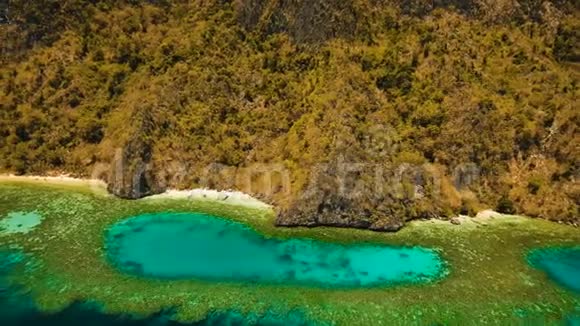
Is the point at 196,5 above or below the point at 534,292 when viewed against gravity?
above

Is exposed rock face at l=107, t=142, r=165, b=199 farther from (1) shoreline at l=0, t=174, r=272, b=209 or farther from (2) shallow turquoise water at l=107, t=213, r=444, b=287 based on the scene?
(2) shallow turquoise water at l=107, t=213, r=444, b=287

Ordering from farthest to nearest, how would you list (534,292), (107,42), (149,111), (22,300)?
1. (107,42)
2. (149,111)
3. (534,292)
4. (22,300)

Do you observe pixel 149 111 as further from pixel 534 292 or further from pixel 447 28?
pixel 534 292

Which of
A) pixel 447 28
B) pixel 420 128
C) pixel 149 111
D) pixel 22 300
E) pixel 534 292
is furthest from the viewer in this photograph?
pixel 447 28

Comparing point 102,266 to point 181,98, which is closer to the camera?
point 102,266

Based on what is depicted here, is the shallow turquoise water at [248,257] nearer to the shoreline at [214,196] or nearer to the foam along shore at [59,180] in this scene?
the shoreline at [214,196]

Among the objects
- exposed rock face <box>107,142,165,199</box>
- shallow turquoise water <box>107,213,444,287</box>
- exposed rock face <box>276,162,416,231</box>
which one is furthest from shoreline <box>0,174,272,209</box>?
exposed rock face <box>276,162,416,231</box>

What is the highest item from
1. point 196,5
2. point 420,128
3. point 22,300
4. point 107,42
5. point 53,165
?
point 196,5

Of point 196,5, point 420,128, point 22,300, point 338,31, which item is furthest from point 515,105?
point 22,300
